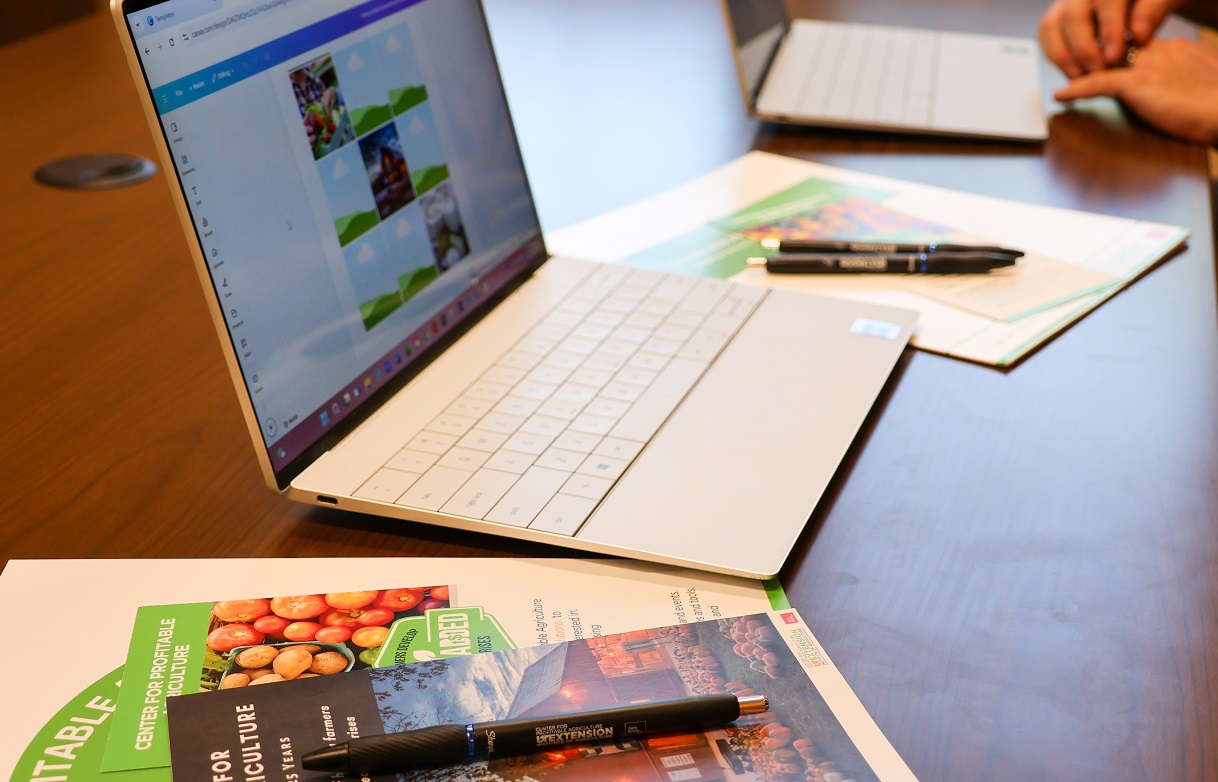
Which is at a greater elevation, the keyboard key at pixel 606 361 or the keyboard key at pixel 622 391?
the keyboard key at pixel 606 361

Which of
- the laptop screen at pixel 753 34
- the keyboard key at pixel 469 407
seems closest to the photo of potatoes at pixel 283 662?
the keyboard key at pixel 469 407

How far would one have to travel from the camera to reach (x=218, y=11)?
637 millimetres

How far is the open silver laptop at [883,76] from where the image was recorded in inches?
51.9

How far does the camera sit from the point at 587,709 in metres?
0.52

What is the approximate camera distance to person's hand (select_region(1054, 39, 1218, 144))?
131 cm

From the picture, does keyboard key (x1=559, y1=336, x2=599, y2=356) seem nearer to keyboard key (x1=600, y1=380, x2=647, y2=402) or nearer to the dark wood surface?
keyboard key (x1=600, y1=380, x2=647, y2=402)

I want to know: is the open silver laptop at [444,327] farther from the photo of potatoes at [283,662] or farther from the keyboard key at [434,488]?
the photo of potatoes at [283,662]

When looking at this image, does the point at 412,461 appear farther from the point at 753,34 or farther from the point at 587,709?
the point at 753,34

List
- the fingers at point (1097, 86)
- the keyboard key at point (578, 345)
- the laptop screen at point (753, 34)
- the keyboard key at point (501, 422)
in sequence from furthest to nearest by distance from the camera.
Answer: the fingers at point (1097, 86)
the laptop screen at point (753, 34)
the keyboard key at point (578, 345)
the keyboard key at point (501, 422)

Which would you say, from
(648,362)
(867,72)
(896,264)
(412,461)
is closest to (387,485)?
(412,461)

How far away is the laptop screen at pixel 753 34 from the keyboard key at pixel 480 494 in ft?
2.55

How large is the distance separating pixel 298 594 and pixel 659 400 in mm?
286

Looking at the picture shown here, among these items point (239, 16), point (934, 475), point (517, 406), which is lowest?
point (934, 475)

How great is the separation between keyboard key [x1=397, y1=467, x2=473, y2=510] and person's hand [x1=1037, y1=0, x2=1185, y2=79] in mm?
1148
